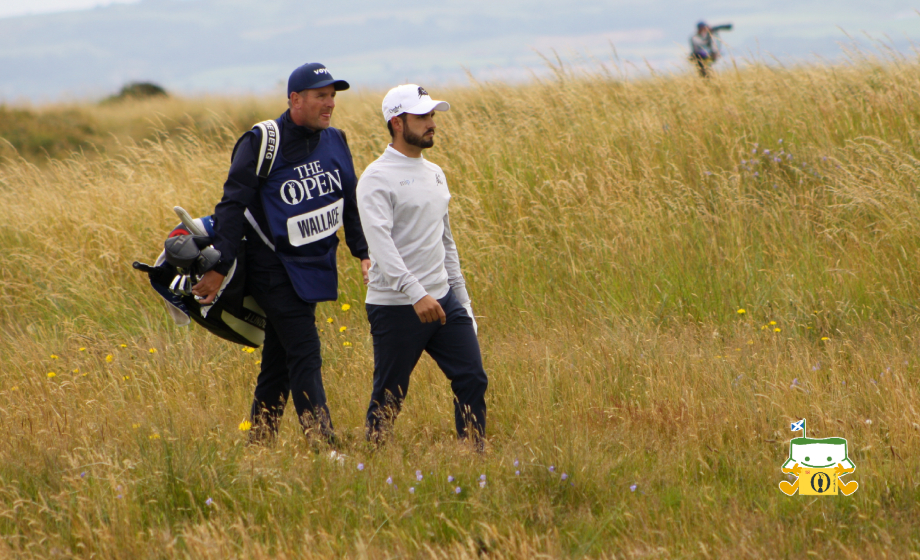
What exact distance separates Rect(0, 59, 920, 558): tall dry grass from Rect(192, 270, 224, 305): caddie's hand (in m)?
0.74

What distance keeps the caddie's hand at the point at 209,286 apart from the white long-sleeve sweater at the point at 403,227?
78cm

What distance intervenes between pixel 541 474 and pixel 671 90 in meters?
7.38

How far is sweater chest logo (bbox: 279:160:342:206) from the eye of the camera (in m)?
3.99

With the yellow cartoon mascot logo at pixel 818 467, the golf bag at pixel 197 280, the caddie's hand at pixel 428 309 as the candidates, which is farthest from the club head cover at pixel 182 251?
the yellow cartoon mascot logo at pixel 818 467

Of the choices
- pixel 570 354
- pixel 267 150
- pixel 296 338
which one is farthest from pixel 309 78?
pixel 570 354

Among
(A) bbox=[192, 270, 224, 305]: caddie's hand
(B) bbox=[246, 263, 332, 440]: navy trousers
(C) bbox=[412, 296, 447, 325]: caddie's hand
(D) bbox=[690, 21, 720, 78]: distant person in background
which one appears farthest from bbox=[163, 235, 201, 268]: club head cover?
(D) bbox=[690, 21, 720, 78]: distant person in background

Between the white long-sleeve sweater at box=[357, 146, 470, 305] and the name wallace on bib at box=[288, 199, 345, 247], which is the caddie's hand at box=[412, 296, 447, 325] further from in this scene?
the name wallace on bib at box=[288, 199, 345, 247]

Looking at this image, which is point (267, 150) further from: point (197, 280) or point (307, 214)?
point (197, 280)

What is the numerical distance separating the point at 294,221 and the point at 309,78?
0.75 meters

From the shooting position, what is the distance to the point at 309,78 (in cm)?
398

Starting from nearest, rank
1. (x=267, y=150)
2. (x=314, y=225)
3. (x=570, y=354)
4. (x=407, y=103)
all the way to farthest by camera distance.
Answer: (x=407, y=103), (x=267, y=150), (x=314, y=225), (x=570, y=354)

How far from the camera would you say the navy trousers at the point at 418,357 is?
392 centimetres

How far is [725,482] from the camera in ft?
11.8

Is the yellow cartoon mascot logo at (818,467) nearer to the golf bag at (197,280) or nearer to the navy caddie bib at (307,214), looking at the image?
the navy caddie bib at (307,214)
